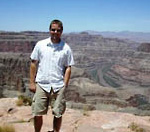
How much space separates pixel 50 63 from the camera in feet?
16.7

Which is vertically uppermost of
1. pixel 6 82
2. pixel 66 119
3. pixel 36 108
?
pixel 36 108

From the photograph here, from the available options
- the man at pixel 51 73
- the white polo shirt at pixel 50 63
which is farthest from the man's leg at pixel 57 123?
the white polo shirt at pixel 50 63

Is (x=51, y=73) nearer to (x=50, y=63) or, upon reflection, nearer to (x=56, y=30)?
(x=50, y=63)

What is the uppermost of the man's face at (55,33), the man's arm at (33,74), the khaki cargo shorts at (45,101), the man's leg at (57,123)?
the man's face at (55,33)

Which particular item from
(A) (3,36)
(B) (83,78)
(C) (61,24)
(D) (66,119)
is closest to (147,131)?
(D) (66,119)

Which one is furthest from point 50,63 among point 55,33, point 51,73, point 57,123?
point 57,123

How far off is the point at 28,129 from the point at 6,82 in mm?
77744

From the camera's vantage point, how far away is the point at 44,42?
515cm

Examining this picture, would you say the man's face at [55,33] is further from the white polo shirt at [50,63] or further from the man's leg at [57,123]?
the man's leg at [57,123]

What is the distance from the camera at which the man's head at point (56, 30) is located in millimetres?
5168

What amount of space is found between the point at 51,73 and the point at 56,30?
0.78m

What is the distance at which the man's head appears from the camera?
17.0 feet

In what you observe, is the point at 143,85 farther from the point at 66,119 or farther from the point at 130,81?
the point at 66,119

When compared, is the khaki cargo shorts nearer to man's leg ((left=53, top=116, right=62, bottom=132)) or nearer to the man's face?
man's leg ((left=53, top=116, right=62, bottom=132))
